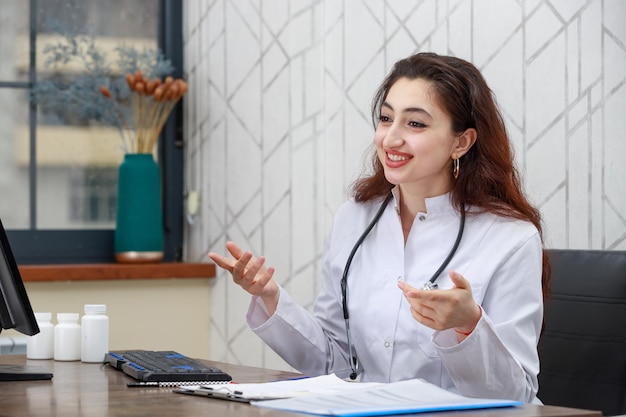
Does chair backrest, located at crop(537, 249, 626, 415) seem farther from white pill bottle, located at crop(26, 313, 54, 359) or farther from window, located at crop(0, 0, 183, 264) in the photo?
window, located at crop(0, 0, 183, 264)

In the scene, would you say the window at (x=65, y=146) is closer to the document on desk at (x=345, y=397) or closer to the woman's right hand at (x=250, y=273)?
the woman's right hand at (x=250, y=273)

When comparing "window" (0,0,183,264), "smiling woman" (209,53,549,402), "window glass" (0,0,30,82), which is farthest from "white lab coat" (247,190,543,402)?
"window glass" (0,0,30,82)

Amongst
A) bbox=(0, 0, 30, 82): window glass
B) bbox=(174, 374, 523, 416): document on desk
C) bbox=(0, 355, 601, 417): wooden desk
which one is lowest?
bbox=(0, 355, 601, 417): wooden desk

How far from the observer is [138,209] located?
3592 millimetres

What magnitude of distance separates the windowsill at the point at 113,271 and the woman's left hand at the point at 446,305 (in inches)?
76.0

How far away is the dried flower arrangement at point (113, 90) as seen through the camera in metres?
3.62

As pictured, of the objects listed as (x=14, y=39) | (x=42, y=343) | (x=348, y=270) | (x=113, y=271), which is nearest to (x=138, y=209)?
(x=113, y=271)

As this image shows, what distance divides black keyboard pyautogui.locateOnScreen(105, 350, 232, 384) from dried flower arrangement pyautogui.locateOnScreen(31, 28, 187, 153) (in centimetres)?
172

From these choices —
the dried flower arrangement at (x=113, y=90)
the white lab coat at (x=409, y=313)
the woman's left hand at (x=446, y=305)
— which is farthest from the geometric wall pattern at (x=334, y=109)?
the woman's left hand at (x=446, y=305)

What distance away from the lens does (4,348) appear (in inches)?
128

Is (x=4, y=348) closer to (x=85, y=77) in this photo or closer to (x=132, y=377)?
(x=85, y=77)

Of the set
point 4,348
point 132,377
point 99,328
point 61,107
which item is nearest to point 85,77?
point 61,107

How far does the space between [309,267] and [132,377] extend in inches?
56.0

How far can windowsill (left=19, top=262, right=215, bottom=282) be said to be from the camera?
3381mm
